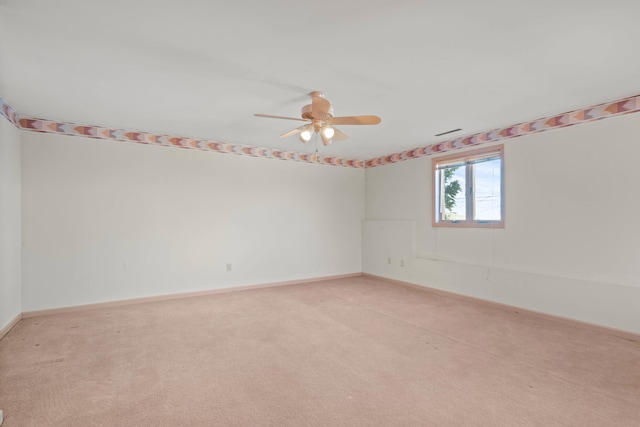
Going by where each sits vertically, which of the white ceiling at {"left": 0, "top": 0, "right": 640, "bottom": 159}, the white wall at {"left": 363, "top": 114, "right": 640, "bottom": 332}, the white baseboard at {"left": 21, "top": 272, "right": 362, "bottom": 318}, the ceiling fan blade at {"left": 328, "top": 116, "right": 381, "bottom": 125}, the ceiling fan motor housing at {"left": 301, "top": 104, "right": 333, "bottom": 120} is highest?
the white ceiling at {"left": 0, "top": 0, "right": 640, "bottom": 159}

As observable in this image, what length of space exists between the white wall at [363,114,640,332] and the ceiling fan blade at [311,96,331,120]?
2748 millimetres

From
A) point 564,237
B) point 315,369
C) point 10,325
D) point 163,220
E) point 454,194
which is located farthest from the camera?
point 454,194

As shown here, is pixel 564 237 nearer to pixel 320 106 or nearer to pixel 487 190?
pixel 487 190

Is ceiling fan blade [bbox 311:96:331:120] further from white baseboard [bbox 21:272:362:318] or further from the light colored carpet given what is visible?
white baseboard [bbox 21:272:362:318]

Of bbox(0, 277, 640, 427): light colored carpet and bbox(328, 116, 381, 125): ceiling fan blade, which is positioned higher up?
bbox(328, 116, 381, 125): ceiling fan blade

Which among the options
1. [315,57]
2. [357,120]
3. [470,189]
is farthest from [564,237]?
[315,57]

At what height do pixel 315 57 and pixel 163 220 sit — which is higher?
pixel 315 57

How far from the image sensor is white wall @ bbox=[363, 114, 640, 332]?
120 inches

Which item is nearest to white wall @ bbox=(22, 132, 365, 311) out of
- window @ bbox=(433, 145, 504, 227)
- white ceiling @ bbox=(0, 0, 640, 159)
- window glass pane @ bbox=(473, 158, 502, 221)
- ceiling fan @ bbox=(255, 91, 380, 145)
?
white ceiling @ bbox=(0, 0, 640, 159)

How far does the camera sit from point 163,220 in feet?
14.4

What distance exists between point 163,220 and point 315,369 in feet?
10.7

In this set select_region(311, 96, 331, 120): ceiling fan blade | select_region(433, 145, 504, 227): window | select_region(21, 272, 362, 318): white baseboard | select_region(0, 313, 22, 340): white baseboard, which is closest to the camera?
select_region(311, 96, 331, 120): ceiling fan blade

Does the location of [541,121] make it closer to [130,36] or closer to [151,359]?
[130,36]

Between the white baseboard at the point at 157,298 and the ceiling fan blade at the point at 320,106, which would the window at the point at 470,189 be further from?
the ceiling fan blade at the point at 320,106
